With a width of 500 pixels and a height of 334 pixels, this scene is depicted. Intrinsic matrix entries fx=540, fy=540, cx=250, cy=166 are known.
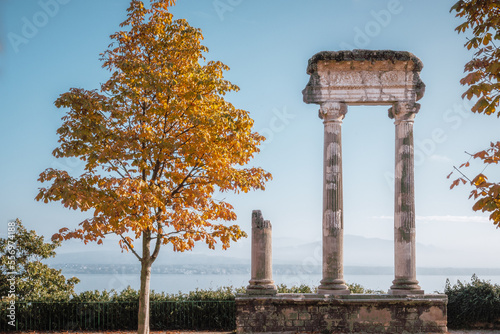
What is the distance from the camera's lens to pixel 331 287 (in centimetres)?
1705

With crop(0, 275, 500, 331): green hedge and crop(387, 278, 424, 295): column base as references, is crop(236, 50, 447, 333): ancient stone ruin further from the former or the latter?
crop(0, 275, 500, 331): green hedge

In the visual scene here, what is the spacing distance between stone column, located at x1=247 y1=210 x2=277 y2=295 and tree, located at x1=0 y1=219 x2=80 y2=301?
29.0 ft

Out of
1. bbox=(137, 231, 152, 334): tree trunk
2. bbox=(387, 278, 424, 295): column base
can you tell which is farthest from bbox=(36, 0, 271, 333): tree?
bbox=(387, 278, 424, 295): column base

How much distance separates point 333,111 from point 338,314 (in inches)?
254

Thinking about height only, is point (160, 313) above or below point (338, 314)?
below

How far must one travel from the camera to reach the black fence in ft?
64.7

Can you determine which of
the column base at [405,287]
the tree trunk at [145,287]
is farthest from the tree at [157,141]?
the column base at [405,287]

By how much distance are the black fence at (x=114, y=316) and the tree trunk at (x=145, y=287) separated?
160 inches

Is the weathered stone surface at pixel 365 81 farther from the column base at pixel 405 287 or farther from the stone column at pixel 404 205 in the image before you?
the column base at pixel 405 287

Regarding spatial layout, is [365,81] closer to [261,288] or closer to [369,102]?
[369,102]

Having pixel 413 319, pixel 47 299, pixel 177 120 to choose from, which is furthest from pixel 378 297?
pixel 47 299

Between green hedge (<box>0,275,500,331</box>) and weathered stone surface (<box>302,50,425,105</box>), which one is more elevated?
weathered stone surface (<box>302,50,425,105</box>)

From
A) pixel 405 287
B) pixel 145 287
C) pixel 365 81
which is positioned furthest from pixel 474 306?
pixel 145 287

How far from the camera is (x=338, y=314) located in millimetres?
16672
